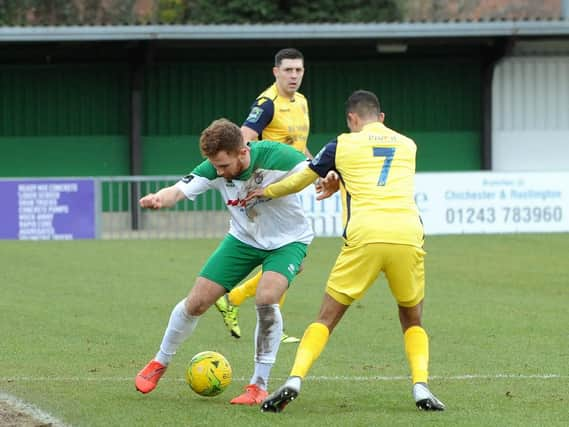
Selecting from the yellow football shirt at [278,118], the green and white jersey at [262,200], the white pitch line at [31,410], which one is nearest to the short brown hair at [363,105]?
the green and white jersey at [262,200]

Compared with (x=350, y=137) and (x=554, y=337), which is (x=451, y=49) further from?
(x=350, y=137)

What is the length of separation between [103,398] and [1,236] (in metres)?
14.6

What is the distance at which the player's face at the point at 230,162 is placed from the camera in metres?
7.99

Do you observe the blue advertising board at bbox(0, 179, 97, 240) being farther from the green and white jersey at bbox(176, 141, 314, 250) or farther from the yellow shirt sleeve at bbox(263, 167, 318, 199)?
the yellow shirt sleeve at bbox(263, 167, 318, 199)

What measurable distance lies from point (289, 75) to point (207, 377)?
14.2 feet

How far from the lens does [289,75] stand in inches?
465

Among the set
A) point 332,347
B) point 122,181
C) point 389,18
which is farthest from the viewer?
point 389,18

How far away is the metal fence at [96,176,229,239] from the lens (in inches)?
944

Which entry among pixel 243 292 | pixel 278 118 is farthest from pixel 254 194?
pixel 278 118

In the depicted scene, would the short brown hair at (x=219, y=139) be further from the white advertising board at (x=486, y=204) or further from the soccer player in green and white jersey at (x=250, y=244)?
the white advertising board at (x=486, y=204)

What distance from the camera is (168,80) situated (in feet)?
92.9

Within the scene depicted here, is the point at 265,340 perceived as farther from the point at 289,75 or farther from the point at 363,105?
the point at 289,75

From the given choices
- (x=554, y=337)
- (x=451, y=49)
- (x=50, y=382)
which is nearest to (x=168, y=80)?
(x=451, y=49)

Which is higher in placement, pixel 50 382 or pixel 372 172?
pixel 372 172
